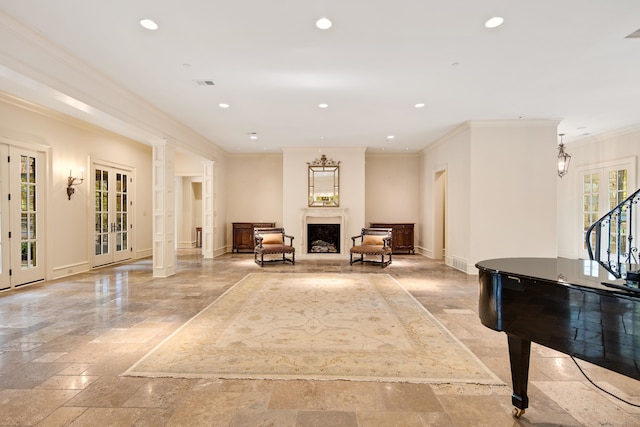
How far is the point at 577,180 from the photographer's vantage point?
8.29 meters

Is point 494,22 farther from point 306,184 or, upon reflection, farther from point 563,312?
point 306,184

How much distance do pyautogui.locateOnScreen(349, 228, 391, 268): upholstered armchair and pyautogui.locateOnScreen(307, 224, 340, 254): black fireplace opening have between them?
0.83 m

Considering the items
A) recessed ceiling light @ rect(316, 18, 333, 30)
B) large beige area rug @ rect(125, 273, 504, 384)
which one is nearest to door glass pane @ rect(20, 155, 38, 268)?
large beige area rug @ rect(125, 273, 504, 384)

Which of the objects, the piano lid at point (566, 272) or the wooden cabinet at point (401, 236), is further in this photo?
the wooden cabinet at point (401, 236)

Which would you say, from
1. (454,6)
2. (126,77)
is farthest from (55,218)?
(454,6)

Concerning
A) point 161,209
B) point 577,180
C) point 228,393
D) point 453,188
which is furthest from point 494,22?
point 577,180

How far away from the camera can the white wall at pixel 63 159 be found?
211 inches

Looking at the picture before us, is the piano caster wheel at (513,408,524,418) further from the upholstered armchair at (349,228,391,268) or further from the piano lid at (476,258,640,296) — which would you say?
the upholstered armchair at (349,228,391,268)

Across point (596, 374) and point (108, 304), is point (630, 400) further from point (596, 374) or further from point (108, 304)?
point (108, 304)

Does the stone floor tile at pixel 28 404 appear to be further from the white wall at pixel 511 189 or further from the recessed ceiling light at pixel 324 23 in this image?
the white wall at pixel 511 189

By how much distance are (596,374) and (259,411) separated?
2.55 meters

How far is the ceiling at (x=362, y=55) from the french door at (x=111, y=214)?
285 centimetres

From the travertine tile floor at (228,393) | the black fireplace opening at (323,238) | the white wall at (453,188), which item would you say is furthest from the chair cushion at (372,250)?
the travertine tile floor at (228,393)

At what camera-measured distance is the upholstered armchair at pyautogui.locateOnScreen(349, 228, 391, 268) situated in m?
7.54
